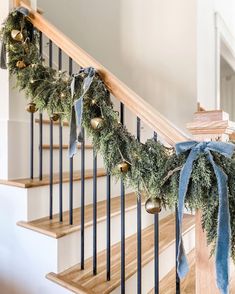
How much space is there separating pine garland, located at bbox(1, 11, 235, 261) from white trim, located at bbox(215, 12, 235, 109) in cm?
259

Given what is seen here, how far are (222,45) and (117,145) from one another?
356cm

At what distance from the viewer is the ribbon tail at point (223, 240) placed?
0.80 meters

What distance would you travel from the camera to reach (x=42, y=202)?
5.01 feet

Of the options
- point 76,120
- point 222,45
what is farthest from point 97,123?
point 222,45

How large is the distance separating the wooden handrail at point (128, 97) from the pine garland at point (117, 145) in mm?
40

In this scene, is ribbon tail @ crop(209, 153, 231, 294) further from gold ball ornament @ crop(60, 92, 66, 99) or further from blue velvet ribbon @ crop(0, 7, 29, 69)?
blue velvet ribbon @ crop(0, 7, 29, 69)

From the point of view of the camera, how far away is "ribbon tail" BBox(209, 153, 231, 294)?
2.63 ft

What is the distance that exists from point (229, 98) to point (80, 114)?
493 centimetres

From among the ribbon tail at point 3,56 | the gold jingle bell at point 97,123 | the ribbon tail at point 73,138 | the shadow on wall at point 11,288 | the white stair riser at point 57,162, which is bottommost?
the shadow on wall at point 11,288

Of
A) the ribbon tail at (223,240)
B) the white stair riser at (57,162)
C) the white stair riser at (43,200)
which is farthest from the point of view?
the white stair riser at (57,162)

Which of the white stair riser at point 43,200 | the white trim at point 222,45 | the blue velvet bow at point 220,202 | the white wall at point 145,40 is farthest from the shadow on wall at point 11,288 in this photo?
the white trim at point 222,45

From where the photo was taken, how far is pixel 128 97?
3.67 ft

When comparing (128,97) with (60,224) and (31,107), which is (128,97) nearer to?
(31,107)

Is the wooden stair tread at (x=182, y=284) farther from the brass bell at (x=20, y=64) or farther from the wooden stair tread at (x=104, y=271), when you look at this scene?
the brass bell at (x=20, y=64)
